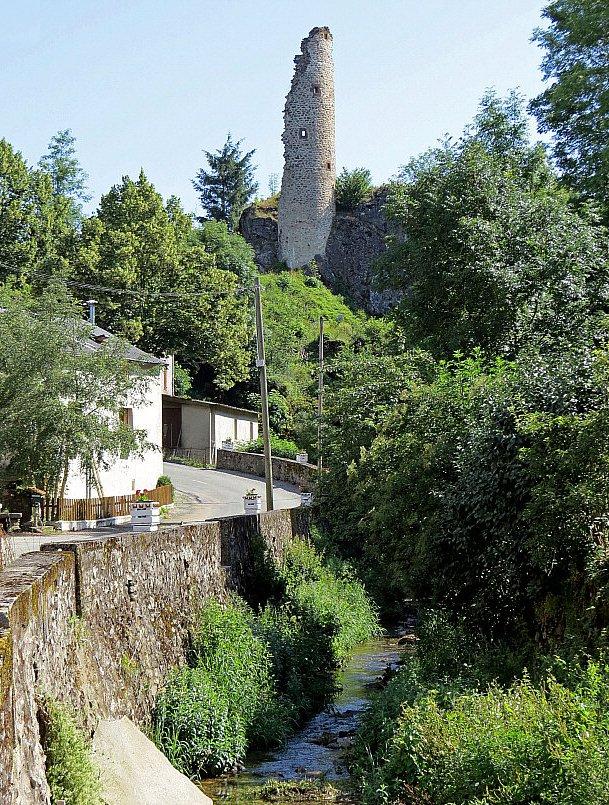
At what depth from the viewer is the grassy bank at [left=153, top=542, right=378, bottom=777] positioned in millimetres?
Result: 13789

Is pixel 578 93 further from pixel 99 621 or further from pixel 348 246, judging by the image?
pixel 348 246

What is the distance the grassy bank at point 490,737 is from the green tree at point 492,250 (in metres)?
6.24

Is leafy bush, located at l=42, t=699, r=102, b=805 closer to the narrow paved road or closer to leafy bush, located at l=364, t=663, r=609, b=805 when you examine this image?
leafy bush, located at l=364, t=663, r=609, b=805

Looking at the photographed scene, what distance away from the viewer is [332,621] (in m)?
Answer: 21.8

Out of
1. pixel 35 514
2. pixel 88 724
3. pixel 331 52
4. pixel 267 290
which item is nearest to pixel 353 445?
pixel 35 514

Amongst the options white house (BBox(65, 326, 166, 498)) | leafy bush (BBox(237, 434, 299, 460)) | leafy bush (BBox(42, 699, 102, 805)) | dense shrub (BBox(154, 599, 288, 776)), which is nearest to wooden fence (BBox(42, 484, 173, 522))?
white house (BBox(65, 326, 166, 498))

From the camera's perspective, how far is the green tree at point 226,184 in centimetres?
7925

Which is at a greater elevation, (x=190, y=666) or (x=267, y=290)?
(x=267, y=290)

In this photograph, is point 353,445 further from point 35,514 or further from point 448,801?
point 448,801

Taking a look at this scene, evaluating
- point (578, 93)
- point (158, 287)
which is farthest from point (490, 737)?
point (158, 287)

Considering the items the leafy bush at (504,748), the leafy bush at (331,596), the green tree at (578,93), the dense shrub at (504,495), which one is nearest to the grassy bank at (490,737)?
the leafy bush at (504,748)

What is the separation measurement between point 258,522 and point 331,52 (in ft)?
180

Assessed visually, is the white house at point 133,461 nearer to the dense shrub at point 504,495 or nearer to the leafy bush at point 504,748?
the dense shrub at point 504,495

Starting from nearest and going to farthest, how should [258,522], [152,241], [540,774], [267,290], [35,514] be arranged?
[540,774]
[258,522]
[35,514]
[152,241]
[267,290]
